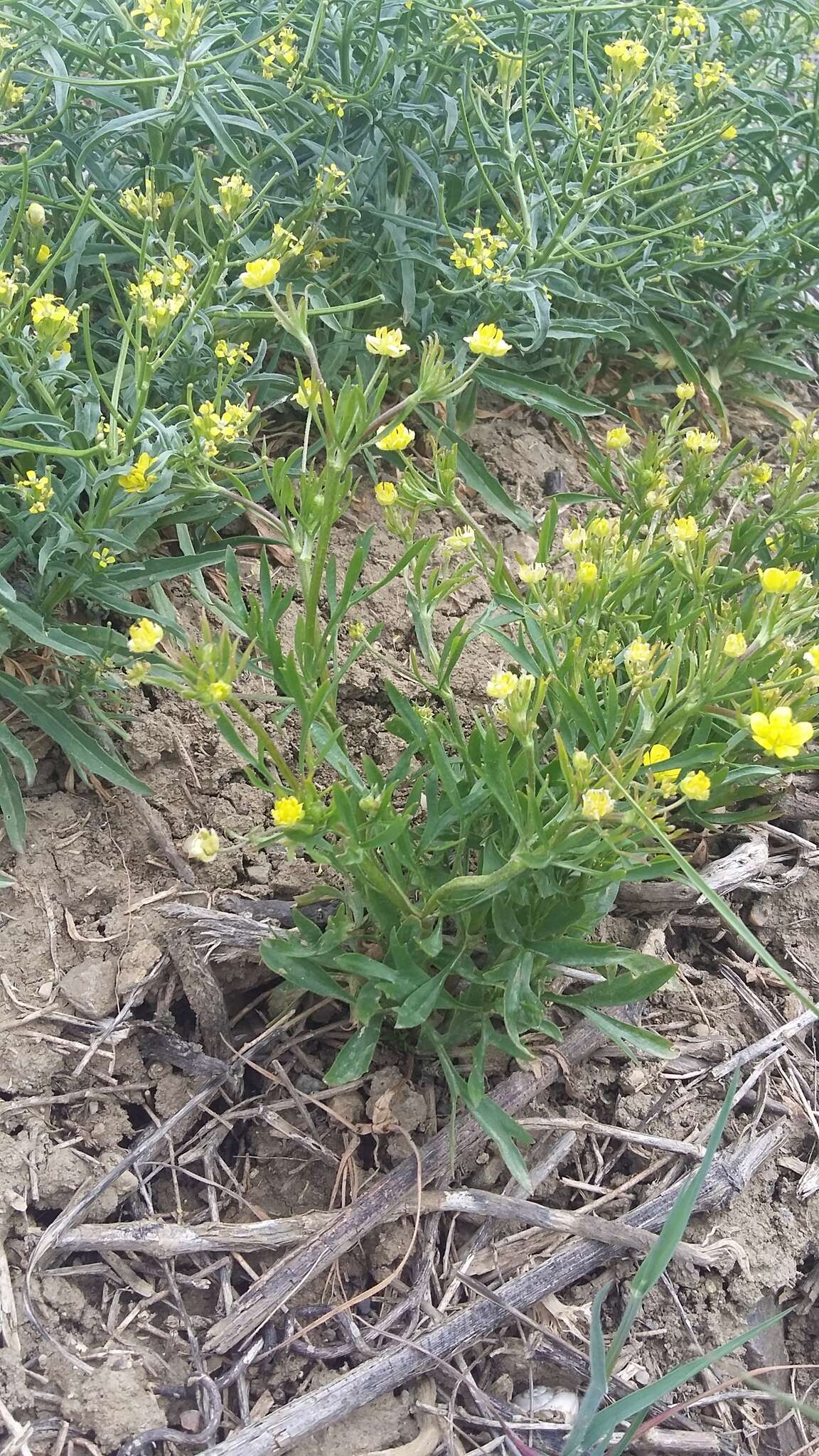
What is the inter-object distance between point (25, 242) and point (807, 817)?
2096mm

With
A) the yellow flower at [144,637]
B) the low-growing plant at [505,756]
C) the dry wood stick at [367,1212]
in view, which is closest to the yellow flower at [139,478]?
the low-growing plant at [505,756]

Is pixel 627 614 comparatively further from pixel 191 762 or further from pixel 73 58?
pixel 73 58

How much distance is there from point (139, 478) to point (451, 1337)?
1505mm

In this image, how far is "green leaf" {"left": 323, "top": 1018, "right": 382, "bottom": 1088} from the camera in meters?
1.55

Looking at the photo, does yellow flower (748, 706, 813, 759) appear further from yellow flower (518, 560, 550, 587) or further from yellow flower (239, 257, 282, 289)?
yellow flower (239, 257, 282, 289)

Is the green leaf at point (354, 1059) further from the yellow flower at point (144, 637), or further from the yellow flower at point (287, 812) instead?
the yellow flower at point (144, 637)

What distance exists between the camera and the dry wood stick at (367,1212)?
152cm

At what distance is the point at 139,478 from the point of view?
179 centimetres

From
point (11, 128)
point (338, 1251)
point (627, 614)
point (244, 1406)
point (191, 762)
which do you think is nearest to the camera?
point (244, 1406)

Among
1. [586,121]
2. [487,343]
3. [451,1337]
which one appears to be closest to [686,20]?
[586,121]

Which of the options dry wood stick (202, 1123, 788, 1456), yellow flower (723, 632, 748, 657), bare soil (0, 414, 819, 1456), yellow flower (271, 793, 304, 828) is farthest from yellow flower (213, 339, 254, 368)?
dry wood stick (202, 1123, 788, 1456)

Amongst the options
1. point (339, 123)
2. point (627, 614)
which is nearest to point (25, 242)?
point (339, 123)

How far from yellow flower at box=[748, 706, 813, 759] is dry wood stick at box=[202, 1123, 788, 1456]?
33.6 inches

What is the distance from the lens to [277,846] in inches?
81.7
